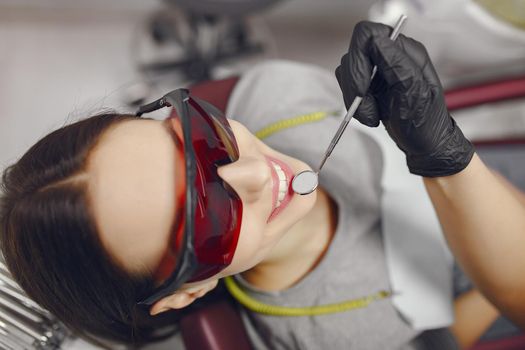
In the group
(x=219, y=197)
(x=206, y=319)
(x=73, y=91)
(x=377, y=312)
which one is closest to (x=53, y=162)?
(x=219, y=197)

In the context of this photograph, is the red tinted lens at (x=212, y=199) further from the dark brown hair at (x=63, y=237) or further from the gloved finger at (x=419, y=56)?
the gloved finger at (x=419, y=56)

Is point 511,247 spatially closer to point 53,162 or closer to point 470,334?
point 470,334

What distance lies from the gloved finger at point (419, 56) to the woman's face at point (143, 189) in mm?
265

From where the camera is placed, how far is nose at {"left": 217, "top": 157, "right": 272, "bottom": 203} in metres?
0.66

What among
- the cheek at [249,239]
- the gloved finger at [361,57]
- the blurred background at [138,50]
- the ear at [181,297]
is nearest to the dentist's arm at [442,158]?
the gloved finger at [361,57]

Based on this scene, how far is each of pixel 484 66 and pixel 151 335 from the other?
4.26 feet

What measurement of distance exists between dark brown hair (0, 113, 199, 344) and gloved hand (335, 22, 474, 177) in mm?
342

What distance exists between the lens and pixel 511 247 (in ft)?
2.74

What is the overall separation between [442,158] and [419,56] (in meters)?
0.16

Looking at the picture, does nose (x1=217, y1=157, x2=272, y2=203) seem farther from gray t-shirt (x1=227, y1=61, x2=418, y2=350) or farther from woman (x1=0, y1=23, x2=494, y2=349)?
gray t-shirt (x1=227, y1=61, x2=418, y2=350)

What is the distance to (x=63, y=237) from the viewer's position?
64cm

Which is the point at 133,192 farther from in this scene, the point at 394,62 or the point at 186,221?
the point at 394,62

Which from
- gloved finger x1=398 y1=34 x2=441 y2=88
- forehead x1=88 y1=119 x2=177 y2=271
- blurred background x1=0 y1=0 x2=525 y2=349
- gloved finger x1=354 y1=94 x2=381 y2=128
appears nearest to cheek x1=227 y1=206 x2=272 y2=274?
forehead x1=88 y1=119 x2=177 y2=271

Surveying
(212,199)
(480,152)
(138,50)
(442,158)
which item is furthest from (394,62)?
(138,50)
